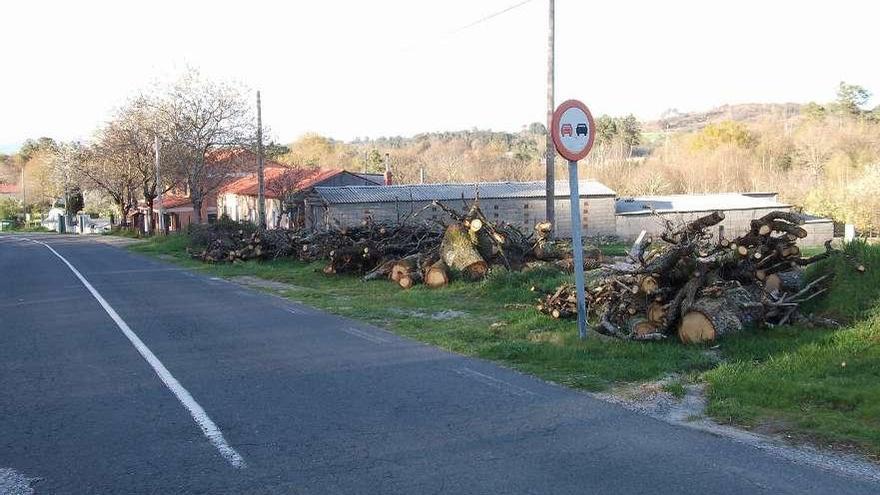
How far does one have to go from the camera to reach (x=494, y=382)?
8688mm

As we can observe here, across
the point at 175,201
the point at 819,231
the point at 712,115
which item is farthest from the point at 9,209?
the point at 712,115

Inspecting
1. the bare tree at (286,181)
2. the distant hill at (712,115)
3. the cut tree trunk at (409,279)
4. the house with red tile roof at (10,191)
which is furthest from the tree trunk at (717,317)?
the distant hill at (712,115)

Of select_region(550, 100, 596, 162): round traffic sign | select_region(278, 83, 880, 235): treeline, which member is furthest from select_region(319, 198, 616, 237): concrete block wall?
select_region(550, 100, 596, 162): round traffic sign

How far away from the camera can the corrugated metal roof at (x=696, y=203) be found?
47375 mm

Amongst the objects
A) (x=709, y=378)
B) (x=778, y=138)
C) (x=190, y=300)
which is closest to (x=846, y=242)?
(x=709, y=378)

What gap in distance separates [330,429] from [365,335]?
17.2ft

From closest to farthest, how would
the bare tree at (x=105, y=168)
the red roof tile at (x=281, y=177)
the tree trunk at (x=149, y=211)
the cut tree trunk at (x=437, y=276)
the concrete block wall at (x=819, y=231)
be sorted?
the cut tree trunk at (x=437, y=276) < the concrete block wall at (x=819, y=231) < the red roof tile at (x=281, y=177) < the bare tree at (x=105, y=168) < the tree trunk at (x=149, y=211)

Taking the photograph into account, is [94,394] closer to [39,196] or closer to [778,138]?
[778,138]

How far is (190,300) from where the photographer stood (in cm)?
1772

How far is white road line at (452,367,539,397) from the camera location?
8219 mm

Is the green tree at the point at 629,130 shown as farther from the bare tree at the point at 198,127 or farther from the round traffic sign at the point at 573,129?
the round traffic sign at the point at 573,129

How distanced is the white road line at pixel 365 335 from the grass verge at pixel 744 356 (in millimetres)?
506

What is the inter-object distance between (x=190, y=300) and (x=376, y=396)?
10668 mm

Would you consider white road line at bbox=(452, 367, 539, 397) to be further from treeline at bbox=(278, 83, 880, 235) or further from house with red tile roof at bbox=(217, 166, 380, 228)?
treeline at bbox=(278, 83, 880, 235)
